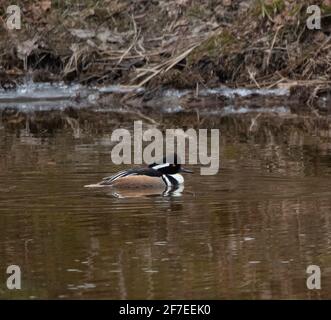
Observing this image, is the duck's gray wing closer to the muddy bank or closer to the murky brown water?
the murky brown water

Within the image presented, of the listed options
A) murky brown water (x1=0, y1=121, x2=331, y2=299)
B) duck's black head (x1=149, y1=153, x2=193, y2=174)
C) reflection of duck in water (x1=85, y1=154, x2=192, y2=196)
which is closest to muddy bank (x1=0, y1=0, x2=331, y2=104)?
murky brown water (x1=0, y1=121, x2=331, y2=299)

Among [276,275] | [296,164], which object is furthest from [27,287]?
[296,164]

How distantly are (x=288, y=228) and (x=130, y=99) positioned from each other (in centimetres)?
1067

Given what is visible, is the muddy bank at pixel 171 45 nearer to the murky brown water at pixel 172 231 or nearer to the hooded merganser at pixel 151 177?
the murky brown water at pixel 172 231

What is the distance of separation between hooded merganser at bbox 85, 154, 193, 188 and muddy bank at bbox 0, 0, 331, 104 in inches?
292

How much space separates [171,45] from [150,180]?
912cm

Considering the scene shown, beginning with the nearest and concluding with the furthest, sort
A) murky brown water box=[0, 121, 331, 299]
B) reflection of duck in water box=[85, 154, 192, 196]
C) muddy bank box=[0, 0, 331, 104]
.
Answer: murky brown water box=[0, 121, 331, 299] → reflection of duck in water box=[85, 154, 192, 196] → muddy bank box=[0, 0, 331, 104]

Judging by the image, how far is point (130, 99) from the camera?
20.1 metres

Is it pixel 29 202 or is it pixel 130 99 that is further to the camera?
pixel 130 99

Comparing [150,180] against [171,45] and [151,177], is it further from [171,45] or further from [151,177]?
[171,45]

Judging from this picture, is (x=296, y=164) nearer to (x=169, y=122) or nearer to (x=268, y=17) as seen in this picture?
(x=169, y=122)

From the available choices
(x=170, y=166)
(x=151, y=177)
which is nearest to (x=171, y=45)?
(x=170, y=166)

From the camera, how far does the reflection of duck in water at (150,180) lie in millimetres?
11883

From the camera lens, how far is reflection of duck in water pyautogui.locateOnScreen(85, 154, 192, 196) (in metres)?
11.9
